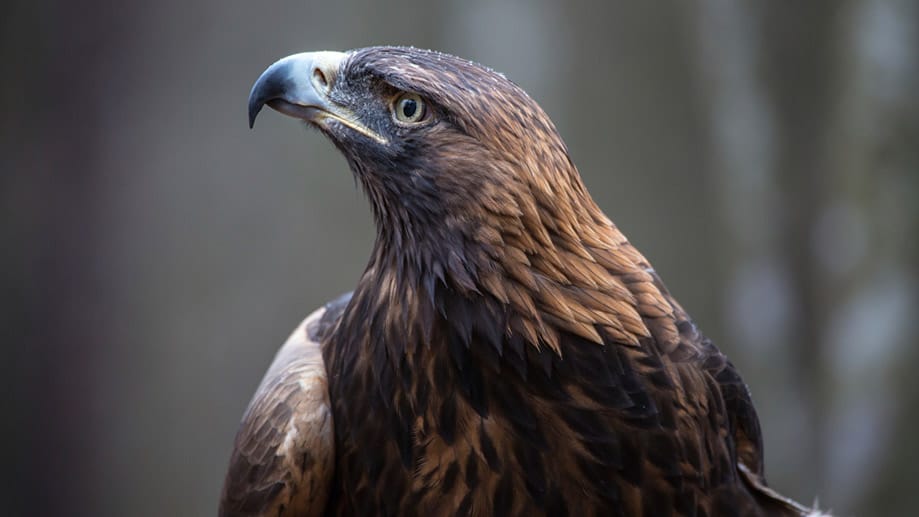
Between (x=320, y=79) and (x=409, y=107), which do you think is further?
(x=320, y=79)

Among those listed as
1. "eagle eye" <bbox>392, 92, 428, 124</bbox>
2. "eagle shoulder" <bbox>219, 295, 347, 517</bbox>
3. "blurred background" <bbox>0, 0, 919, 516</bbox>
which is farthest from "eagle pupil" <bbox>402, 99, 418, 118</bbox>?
"blurred background" <bbox>0, 0, 919, 516</bbox>

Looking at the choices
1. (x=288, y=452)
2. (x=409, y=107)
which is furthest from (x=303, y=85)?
(x=288, y=452)

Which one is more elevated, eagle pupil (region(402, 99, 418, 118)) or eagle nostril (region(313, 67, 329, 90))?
eagle nostril (region(313, 67, 329, 90))

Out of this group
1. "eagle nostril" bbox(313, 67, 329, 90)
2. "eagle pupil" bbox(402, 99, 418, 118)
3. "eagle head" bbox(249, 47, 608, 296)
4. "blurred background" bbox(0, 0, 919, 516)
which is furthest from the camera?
"blurred background" bbox(0, 0, 919, 516)

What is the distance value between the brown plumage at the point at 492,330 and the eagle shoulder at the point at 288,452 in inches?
1.6

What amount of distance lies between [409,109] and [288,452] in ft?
3.19

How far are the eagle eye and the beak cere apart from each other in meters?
0.18

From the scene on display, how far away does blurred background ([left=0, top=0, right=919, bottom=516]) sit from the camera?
208 inches

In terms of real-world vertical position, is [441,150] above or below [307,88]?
below

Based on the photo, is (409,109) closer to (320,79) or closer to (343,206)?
(320,79)

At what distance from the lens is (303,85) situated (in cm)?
225

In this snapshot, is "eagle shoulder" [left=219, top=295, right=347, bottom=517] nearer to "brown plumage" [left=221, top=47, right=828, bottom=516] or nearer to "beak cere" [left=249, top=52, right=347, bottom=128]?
"brown plumage" [left=221, top=47, right=828, bottom=516]

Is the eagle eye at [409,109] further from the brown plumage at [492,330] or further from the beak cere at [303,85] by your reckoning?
the beak cere at [303,85]

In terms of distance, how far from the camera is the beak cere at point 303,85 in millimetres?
2250
